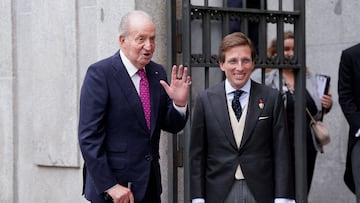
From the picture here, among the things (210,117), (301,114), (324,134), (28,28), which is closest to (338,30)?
(324,134)

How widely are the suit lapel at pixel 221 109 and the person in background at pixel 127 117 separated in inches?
Result: 8.6

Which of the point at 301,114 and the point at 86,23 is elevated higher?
the point at 86,23

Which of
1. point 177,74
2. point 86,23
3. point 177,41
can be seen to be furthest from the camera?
point 86,23

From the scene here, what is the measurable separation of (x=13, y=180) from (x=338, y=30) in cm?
378

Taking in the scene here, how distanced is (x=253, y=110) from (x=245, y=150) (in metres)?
0.25

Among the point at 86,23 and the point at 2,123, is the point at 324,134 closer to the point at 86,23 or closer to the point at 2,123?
the point at 86,23

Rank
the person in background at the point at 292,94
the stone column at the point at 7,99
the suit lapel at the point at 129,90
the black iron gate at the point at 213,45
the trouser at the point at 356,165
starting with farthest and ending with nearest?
the stone column at the point at 7,99
the person in background at the point at 292,94
the trouser at the point at 356,165
the black iron gate at the point at 213,45
the suit lapel at the point at 129,90

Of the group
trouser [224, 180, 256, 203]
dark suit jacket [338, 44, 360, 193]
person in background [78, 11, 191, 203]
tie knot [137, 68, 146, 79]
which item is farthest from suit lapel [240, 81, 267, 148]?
dark suit jacket [338, 44, 360, 193]

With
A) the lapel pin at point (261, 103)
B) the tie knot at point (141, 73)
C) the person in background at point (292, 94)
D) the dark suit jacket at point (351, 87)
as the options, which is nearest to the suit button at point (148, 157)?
the tie knot at point (141, 73)

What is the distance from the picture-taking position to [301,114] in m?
7.05

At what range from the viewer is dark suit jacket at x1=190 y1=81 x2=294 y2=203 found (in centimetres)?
538

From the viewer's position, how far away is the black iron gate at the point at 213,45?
6.66 meters

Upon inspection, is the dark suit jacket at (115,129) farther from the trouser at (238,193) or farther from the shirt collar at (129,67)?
the trouser at (238,193)

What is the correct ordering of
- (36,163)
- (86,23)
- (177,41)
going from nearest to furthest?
(177,41), (86,23), (36,163)
